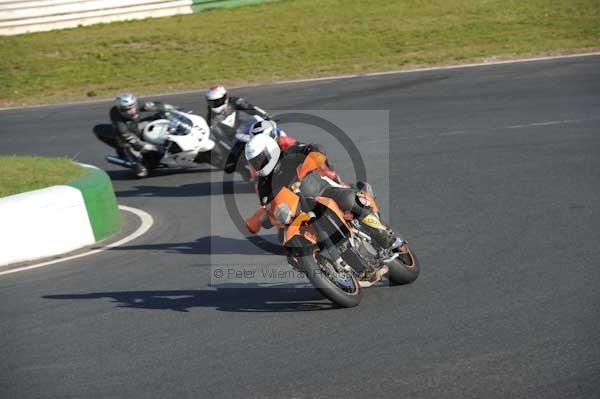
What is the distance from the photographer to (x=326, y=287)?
7.15 metres

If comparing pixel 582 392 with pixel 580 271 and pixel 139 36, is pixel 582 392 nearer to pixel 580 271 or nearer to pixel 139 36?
pixel 580 271

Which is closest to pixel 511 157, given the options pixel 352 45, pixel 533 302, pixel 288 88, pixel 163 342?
pixel 533 302

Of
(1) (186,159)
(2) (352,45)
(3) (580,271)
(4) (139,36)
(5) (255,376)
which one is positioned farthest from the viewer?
(4) (139,36)

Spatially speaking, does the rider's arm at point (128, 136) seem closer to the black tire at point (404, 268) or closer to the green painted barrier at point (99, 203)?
the green painted barrier at point (99, 203)

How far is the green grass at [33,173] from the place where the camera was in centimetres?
1105

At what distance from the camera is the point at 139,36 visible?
27750 millimetres

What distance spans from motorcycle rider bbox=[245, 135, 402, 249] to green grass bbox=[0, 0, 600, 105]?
48.1ft

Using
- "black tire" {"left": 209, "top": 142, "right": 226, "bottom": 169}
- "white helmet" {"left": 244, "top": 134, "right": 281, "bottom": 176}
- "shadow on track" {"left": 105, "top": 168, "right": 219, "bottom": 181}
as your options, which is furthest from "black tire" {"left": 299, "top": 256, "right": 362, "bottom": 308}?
"shadow on track" {"left": 105, "top": 168, "right": 219, "bottom": 181}

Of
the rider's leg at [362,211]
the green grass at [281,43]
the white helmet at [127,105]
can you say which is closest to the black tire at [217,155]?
the white helmet at [127,105]

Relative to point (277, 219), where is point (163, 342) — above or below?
below

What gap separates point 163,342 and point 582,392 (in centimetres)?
314

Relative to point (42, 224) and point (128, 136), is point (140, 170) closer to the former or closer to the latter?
point (128, 136)

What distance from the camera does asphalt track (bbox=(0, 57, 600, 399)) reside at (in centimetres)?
589

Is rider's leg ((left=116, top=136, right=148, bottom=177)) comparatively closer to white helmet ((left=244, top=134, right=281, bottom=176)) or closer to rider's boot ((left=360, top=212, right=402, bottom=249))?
white helmet ((left=244, top=134, right=281, bottom=176))
